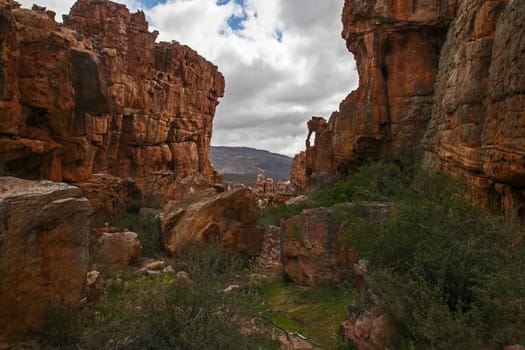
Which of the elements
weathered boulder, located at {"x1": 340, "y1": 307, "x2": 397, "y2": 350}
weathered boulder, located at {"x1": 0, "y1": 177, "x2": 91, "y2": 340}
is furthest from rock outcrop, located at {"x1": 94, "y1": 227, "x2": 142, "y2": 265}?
weathered boulder, located at {"x1": 340, "y1": 307, "x2": 397, "y2": 350}

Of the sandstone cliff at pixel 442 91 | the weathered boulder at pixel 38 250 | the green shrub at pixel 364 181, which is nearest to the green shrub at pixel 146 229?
the green shrub at pixel 364 181

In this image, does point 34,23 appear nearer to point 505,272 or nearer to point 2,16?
point 2,16

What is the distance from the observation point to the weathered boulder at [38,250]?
4.85 metres

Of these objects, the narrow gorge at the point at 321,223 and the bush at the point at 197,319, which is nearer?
the bush at the point at 197,319

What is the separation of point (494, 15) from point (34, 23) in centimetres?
1344

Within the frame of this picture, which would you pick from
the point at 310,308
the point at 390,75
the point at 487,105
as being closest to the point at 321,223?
the point at 310,308

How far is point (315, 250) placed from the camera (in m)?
9.92

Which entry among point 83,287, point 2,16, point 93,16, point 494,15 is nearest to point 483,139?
point 494,15

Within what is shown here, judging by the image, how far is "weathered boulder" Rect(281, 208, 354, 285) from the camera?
Answer: 9602 mm

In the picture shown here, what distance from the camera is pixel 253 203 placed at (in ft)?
49.9

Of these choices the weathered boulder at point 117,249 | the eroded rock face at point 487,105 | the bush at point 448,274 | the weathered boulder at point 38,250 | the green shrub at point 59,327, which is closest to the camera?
the bush at point 448,274

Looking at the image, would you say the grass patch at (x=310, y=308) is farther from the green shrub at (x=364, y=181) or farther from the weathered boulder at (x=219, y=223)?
the green shrub at (x=364, y=181)

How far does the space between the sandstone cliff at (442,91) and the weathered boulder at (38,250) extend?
8742 mm

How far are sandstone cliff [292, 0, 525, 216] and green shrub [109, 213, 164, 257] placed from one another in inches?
433
